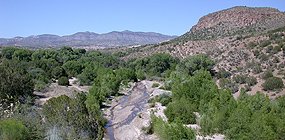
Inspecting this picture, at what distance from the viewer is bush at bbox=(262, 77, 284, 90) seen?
64.1m

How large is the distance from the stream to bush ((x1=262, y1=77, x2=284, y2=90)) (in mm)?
18178

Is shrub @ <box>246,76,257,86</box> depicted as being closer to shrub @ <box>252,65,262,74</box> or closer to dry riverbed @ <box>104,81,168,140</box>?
shrub @ <box>252,65,262,74</box>

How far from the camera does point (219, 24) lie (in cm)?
15725

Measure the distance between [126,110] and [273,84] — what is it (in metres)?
21.5

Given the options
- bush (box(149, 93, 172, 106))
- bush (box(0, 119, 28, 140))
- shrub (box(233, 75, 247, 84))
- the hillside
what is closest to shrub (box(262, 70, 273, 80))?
the hillside

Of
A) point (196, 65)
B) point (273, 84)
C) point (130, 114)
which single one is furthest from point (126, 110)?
point (196, 65)

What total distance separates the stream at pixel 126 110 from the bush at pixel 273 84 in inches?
716

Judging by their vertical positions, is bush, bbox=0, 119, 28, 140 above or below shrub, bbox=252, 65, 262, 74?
above

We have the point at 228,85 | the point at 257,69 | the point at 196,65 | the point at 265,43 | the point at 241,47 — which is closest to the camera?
the point at 228,85

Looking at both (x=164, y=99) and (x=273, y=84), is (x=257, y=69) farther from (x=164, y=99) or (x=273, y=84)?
(x=164, y=99)

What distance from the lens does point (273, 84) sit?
6450 cm

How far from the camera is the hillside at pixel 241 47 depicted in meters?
76.9

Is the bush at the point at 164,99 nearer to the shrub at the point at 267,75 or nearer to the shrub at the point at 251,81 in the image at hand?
the shrub at the point at 251,81

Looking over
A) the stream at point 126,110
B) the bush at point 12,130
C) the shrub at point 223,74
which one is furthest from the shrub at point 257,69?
the bush at point 12,130
